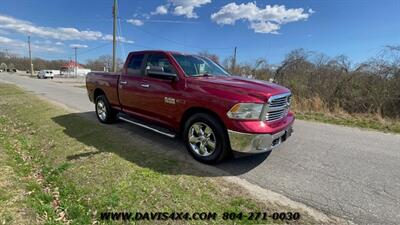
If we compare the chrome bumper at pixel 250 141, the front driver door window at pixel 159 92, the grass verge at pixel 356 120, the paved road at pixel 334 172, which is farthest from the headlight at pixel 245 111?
the grass verge at pixel 356 120

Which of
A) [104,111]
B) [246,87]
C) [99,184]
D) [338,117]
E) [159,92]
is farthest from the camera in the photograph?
[338,117]

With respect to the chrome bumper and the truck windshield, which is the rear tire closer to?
the truck windshield

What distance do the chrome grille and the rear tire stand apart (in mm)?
4420

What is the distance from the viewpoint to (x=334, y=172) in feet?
14.4

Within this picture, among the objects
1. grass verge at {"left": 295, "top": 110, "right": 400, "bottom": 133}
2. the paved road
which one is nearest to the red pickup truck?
the paved road

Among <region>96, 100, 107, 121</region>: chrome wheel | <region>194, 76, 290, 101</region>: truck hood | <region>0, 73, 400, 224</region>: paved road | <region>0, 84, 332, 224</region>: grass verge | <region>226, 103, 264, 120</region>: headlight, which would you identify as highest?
<region>194, 76, 290, 101</region>: truck hood

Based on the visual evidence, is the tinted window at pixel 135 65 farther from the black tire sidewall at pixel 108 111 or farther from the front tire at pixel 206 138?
the front tire at pixel 206 138

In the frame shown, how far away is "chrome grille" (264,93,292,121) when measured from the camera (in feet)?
13.7

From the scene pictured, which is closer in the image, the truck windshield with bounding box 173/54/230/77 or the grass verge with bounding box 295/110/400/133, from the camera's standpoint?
the truck windshield with bounding box 173/54/230/77

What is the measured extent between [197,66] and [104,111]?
3.35 m

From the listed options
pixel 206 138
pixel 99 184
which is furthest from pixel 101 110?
pixel 206 138

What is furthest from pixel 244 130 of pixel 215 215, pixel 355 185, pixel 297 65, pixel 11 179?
pixel 297 65

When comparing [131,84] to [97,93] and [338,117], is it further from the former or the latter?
[338,117]

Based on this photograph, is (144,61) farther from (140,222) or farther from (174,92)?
(140,222)
